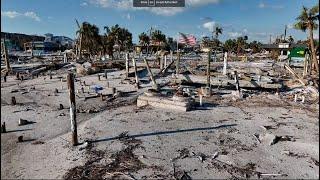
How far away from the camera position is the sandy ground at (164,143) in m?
11.8

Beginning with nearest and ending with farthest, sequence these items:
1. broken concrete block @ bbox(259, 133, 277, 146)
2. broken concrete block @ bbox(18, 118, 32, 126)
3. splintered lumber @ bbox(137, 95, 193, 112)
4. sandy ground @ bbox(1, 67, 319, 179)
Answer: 1. sandy ground @ bbox(1, 67, 319, 179)
2. broken concrete block @ bbox(259, 133, 277, 146)
3. broken concrete block @ bbox(18, 118, 32, 126)
4. splintered lumber @ bbox(137, 95, 193, 112)

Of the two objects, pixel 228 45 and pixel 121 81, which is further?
pixel 228 45

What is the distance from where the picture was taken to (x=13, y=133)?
51.8 feet

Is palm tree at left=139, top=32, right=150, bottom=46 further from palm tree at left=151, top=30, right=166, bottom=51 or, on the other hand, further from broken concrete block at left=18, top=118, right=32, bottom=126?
broken concrete block at left=18, top=118, right=32, bottom=126

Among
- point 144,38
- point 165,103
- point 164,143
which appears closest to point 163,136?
point 164,143

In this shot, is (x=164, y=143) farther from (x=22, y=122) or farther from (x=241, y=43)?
(x=241, y=43)

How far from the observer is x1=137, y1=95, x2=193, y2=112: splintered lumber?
20.4m

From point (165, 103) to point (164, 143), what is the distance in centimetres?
671

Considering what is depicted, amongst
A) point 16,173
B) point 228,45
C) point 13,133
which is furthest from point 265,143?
point 228,45

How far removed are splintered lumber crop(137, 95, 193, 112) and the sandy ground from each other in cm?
56

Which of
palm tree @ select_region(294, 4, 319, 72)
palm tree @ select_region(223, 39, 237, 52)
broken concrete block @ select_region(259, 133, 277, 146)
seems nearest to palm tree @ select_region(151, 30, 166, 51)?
palm tree @ select_region(223, 39, 237, 52)

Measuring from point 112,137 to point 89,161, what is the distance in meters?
2.74

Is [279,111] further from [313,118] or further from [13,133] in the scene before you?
[13,133]

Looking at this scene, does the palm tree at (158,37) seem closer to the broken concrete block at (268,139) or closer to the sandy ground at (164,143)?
the sandy ground at (164,143)
